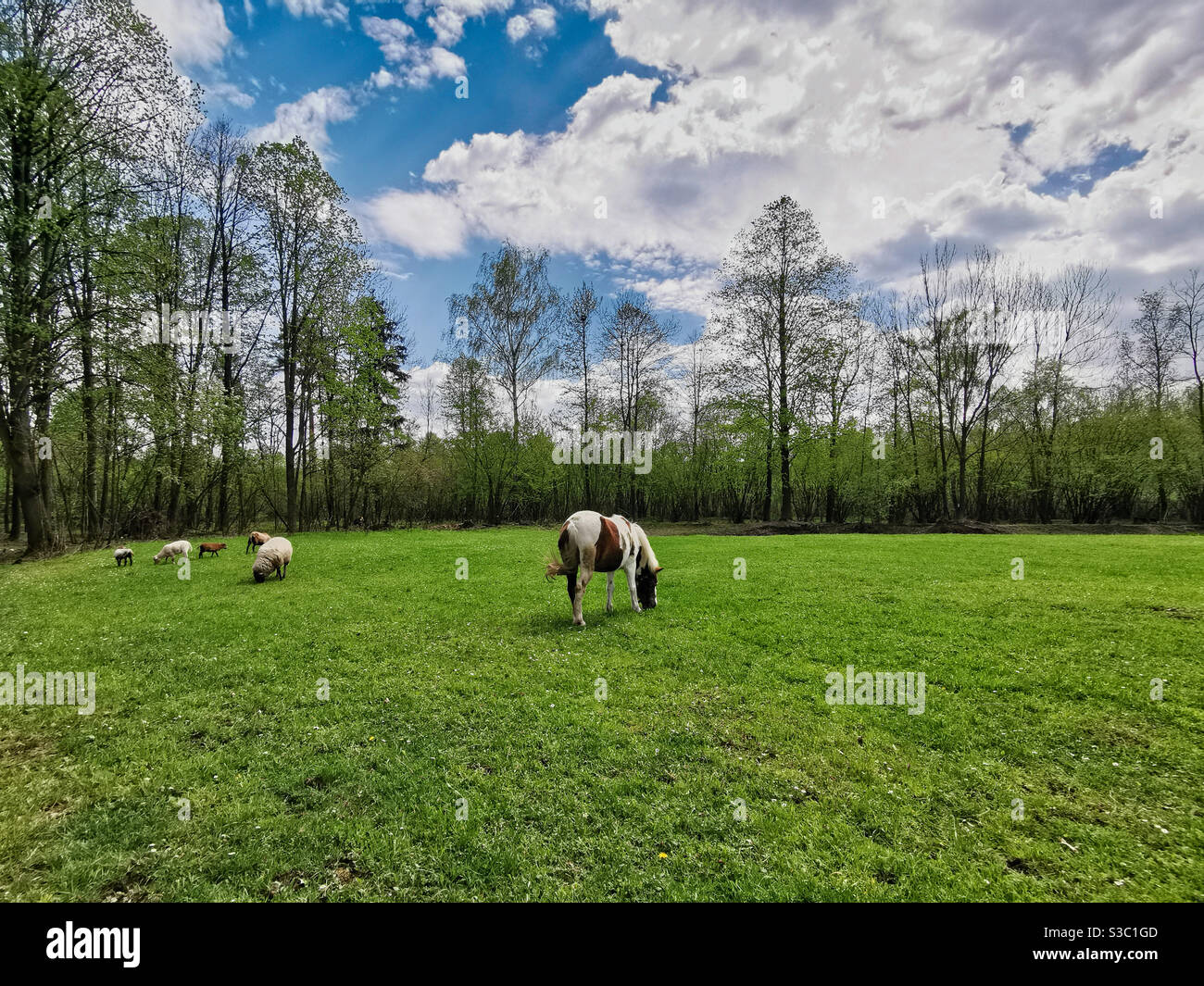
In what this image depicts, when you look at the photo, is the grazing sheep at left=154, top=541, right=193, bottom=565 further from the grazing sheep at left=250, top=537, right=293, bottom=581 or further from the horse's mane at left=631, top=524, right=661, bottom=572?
the horse's mane at left=631, top=524, right=661, bottom=572

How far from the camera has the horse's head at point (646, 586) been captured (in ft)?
37.1

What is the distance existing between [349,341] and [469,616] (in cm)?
3029

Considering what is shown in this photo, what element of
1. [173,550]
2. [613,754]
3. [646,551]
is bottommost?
[613,754]

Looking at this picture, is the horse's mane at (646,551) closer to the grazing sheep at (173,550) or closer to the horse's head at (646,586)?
the horse's head at (646,586)

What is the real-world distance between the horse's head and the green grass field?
20.6 inches

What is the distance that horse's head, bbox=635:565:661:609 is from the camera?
37.1ft

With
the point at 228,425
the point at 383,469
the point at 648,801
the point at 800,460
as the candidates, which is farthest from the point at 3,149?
the point at 800,460

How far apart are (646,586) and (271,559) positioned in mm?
11957

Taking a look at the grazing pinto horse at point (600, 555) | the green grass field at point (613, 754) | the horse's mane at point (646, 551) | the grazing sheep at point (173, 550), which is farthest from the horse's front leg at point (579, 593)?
the grazing sheep at point (173, 550)

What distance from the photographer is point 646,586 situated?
11414 mm

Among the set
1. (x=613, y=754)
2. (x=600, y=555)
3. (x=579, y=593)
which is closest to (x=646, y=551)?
(x=600, y=555)

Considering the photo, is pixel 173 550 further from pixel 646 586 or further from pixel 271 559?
pixel 646 586
